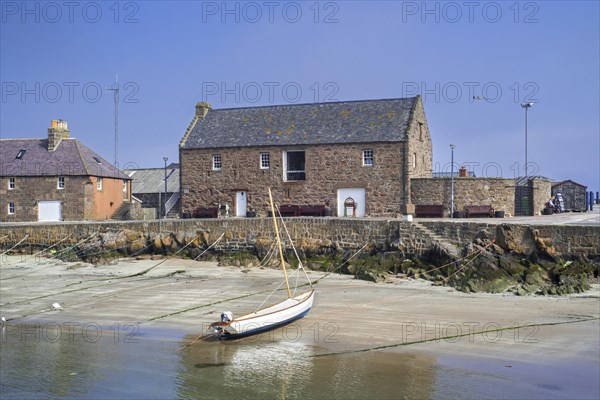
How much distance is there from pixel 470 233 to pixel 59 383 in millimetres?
18054

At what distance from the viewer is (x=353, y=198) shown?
1641 inches

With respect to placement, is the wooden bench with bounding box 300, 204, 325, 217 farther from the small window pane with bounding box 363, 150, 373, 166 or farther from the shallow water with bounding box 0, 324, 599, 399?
the shallow water with bounding box 0, 324, 599, 399

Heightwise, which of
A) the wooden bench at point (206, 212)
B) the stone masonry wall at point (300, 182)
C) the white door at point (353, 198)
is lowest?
the wooden bench at point (206, 212)

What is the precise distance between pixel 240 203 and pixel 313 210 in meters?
5.13

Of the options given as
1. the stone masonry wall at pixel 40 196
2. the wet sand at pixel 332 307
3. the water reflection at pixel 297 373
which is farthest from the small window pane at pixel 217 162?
the water reflection at pixel 297 373

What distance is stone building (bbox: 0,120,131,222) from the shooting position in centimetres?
4653

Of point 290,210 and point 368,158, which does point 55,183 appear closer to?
point 290,210

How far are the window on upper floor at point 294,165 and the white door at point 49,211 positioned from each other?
15.3 meters

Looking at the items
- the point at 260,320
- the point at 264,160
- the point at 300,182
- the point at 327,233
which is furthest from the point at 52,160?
the point at 260,320

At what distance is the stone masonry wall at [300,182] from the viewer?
4103 cm

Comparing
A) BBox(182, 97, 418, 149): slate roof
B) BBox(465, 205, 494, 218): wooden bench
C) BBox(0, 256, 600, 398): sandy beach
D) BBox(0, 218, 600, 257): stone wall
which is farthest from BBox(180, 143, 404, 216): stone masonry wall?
BBox(0, 256, 600, 398): sandy beach

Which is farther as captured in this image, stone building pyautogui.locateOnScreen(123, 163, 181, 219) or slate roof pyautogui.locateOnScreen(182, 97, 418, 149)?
stone building pyautogui.locateOnScreen(123, 163, 181, 219)

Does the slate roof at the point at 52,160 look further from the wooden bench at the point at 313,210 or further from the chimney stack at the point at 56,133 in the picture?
the wooden bench at the point at 313,210

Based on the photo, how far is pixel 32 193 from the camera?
47.2m
